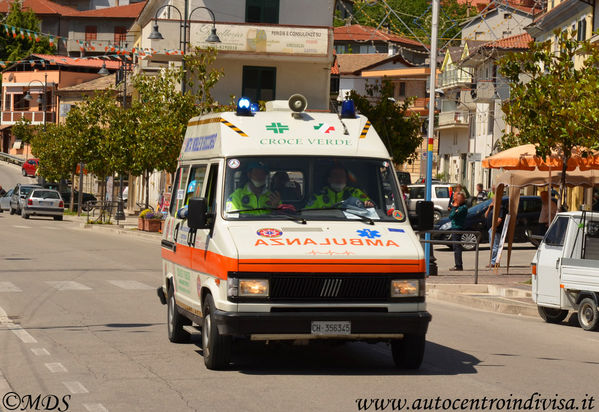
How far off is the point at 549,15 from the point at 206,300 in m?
56.2

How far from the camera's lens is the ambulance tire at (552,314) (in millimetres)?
18984

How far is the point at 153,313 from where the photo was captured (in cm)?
1752

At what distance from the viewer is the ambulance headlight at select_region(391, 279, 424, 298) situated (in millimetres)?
11016

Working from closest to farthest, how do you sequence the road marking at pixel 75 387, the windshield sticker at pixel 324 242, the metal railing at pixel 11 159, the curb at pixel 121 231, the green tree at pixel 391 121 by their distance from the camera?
1. the road marking at pixel 75 387
2. the windshield sticker at pixel 324 242
3. the curb at pixel 121 231
4. the green tree at pixel 391 121
5. the metal railing at pixel 11 159

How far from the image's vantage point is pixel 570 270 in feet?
59.4

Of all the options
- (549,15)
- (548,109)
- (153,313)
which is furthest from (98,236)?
(549,15)

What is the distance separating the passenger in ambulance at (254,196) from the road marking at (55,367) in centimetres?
218

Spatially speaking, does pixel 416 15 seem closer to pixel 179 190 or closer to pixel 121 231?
pixel 121 231

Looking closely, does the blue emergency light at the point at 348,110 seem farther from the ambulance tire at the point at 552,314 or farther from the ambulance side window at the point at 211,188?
the ambulance tire at the point at 552,314

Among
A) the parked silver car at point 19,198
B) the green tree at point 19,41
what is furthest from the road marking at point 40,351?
the green tree at point 19,41

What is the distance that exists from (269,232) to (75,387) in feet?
7.44

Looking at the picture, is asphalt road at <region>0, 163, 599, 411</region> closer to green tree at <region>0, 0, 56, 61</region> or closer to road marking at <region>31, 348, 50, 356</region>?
road marking at <region>31, 348, 50, 356</region>

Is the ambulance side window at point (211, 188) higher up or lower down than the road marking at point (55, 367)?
higher up

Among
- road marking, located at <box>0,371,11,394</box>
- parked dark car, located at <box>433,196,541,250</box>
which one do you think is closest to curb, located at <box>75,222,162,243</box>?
parked dark car, located at <box>433,196,541,250</box>
